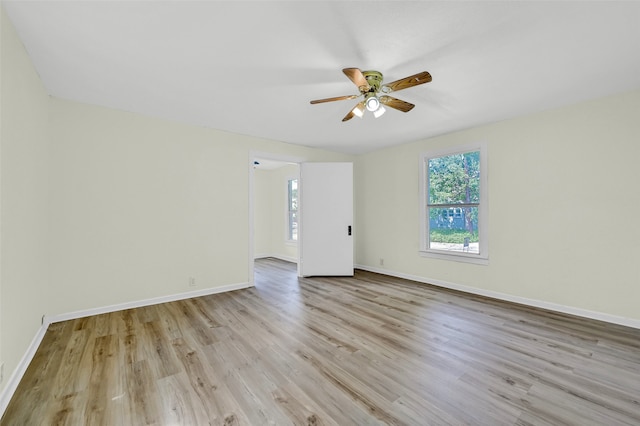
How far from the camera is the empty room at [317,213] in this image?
5.70 feet

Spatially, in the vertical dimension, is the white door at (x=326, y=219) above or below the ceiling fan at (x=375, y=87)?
below

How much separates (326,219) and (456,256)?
7.46 ft

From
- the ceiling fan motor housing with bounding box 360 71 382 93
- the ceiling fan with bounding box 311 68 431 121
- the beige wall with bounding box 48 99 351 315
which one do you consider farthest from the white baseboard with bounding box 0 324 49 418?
the ceiling fan motor housing with bounding box 360 71 382 93

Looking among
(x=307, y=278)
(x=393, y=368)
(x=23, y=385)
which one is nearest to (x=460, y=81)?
(x=393, y=368)

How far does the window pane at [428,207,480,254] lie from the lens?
162 inches

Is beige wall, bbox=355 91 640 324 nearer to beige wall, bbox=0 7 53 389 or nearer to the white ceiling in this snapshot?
the white ceiling

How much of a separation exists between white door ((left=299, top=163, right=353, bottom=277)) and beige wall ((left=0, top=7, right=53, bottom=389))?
344 cm

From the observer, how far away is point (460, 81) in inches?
102

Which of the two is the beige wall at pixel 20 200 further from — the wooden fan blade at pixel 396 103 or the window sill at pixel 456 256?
the window sill at pixel 456 256

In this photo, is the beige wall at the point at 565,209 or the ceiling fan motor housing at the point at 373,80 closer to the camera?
the ceiling fan motor housing at the point at 373,80

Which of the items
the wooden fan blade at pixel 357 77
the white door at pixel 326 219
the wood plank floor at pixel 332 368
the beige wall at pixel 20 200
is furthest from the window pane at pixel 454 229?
the beige wall at pixel 20 200

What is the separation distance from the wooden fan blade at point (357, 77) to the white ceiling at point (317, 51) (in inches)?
7.0

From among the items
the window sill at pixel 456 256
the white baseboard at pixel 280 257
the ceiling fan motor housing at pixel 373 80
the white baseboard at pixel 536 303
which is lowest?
the white baseboard at pixel 536 303

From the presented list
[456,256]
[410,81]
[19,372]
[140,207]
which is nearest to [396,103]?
[410,81]
